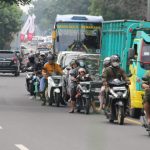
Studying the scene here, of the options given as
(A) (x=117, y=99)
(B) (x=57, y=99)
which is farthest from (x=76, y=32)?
(A) (x=117, y=99)

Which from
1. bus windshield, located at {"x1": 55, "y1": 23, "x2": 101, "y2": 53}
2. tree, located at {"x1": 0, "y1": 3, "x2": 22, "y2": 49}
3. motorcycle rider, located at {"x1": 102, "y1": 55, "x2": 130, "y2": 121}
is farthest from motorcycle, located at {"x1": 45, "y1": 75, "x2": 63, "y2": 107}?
tree, located at {"x1": 0, "y1": 3, "x2": 22, "y2": 49}

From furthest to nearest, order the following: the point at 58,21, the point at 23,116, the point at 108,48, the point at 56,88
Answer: the point at 58,21 < the point at 108,48 < the point at 56,88 < the point at 23,116

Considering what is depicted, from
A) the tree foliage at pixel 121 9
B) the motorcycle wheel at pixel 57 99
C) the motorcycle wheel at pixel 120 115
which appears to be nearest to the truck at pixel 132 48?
the motorcycle wheel at pixel 120 115

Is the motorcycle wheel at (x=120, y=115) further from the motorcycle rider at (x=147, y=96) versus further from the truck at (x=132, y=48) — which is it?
the motorcycle rider at (x=147, y=96)

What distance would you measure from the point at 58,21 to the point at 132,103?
18.8 meters

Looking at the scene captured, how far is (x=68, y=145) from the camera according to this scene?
13242 millimetres

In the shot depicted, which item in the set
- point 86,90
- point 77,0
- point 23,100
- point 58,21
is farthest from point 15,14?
point 86,90

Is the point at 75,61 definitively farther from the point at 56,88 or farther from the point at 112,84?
the point at 112,84

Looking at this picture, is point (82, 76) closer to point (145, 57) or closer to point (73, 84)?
point (73, 84)

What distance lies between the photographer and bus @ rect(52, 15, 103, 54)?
124 ft

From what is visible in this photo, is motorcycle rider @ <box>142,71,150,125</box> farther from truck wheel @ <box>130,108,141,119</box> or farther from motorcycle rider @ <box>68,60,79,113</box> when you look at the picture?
motorcycle rider @ <box>68,60,79,113</box>

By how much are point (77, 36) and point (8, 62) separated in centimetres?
1199

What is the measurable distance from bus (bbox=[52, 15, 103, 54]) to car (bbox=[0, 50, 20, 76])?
36.9 feet

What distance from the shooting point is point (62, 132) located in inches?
610
